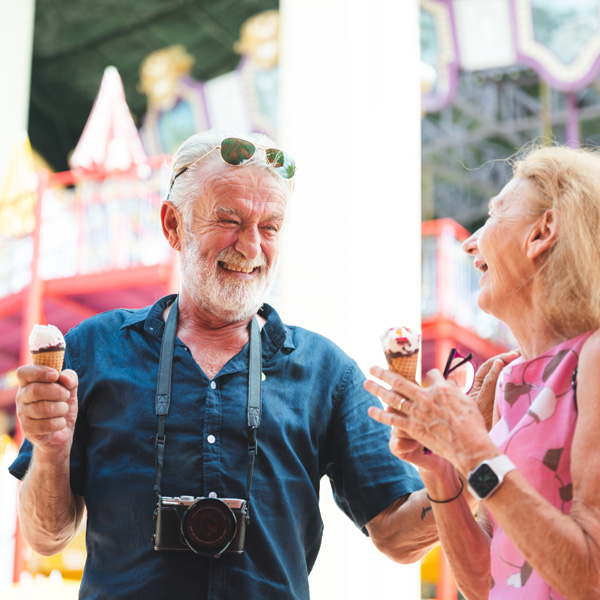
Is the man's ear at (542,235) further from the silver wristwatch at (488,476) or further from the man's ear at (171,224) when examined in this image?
the man's ear at (171,224)

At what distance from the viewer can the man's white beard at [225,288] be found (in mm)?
1490

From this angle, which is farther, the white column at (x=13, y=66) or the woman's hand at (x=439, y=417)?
the white column at (x=13, y=66)

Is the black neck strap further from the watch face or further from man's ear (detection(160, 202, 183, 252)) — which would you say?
the watch face

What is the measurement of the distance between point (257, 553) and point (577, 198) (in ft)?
2.64

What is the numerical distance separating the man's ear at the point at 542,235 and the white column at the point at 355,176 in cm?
95

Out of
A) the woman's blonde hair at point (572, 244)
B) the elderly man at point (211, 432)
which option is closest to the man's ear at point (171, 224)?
the elderly man at point (211, 432)

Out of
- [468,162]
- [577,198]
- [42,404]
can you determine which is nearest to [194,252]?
[42,404]

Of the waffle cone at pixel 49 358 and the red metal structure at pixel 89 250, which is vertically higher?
the red metal structure at pixel 89 250

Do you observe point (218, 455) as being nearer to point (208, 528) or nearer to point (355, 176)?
point (208, 528)

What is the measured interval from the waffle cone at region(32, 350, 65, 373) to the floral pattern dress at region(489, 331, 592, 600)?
2.36ft

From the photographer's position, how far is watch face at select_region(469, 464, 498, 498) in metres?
0.97

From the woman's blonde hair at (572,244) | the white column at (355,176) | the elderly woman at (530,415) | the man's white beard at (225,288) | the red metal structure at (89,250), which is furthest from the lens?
the red metal structure at (89,250)

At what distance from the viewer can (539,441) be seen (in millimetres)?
1073

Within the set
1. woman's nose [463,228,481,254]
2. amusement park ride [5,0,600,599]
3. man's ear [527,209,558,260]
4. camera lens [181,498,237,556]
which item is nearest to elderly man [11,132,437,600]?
camera lens [181,498,237,556]
